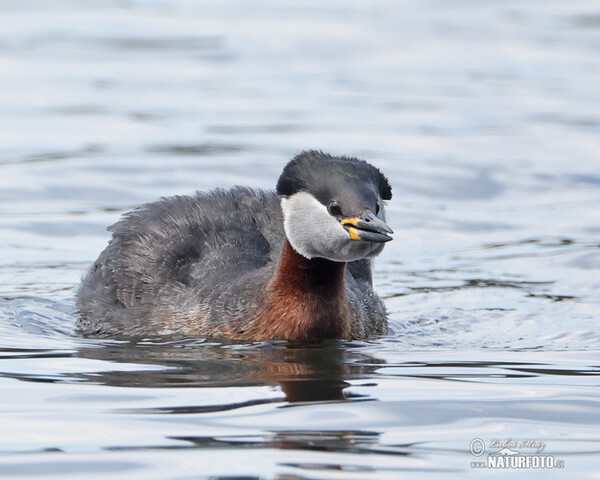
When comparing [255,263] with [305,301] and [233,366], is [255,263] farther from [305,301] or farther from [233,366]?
[233,366]

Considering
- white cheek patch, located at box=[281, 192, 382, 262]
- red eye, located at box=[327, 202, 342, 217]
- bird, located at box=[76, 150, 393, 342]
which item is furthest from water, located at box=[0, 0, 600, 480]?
red eye, located at box=[327, 202, 342, 217]

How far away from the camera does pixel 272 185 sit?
1798 centimetres

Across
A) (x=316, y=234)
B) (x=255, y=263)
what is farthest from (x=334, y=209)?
(x=255, y=263)

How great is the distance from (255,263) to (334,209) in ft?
5.36

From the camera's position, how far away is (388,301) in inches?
508

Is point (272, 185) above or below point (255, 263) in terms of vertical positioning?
above

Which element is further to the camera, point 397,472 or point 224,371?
point 224,371

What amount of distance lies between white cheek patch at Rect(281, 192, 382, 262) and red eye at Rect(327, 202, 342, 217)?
0.03m

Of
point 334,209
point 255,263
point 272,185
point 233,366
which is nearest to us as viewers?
point 233,366

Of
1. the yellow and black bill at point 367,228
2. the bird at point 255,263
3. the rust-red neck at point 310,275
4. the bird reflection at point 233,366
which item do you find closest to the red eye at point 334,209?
the bird at point 255,263

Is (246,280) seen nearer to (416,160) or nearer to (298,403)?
(298,403)

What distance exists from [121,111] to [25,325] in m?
10.8

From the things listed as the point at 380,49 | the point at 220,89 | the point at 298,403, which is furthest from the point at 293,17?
the point at 298,403

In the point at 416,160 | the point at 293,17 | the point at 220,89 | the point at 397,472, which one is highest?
the point at 293,17
